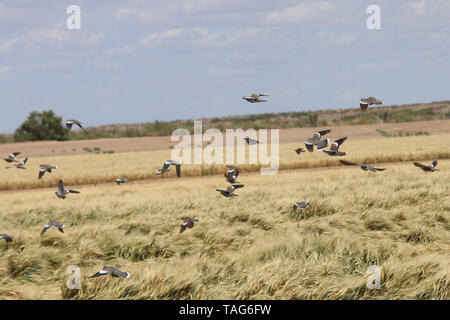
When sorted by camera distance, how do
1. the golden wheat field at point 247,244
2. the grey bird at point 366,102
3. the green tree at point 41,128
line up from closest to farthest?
the golden wheat field at point 247,244 < the grey bird at point 366,102 < the green tree at point 41,128

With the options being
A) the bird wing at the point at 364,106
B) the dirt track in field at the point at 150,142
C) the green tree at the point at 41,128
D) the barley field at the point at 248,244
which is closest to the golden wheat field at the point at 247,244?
the barley field at the point at 248,244

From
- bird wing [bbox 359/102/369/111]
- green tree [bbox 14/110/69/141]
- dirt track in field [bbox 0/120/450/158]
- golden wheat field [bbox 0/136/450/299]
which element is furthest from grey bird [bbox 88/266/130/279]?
green tree [bbox 14/110/69/141]

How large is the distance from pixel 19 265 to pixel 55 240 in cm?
135

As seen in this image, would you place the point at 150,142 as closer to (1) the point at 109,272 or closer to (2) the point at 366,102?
(2) the point at 366,102

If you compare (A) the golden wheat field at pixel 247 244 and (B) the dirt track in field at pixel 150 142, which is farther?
(B) the dirt track in field at pixel 150 142

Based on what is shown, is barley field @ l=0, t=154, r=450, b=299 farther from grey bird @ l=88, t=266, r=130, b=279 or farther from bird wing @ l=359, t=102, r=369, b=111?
bird wing @ l=359, t=102, r=369, b=111

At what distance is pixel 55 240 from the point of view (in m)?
9.62

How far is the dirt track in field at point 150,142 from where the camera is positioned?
51.6 m

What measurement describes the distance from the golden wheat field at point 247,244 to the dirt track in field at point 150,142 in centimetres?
3512

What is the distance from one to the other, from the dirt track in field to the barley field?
1390 inches

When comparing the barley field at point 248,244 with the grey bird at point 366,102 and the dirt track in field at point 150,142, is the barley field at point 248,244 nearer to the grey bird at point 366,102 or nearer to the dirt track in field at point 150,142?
the grey bird at point 366,102

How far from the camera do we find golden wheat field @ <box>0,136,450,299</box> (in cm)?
623
